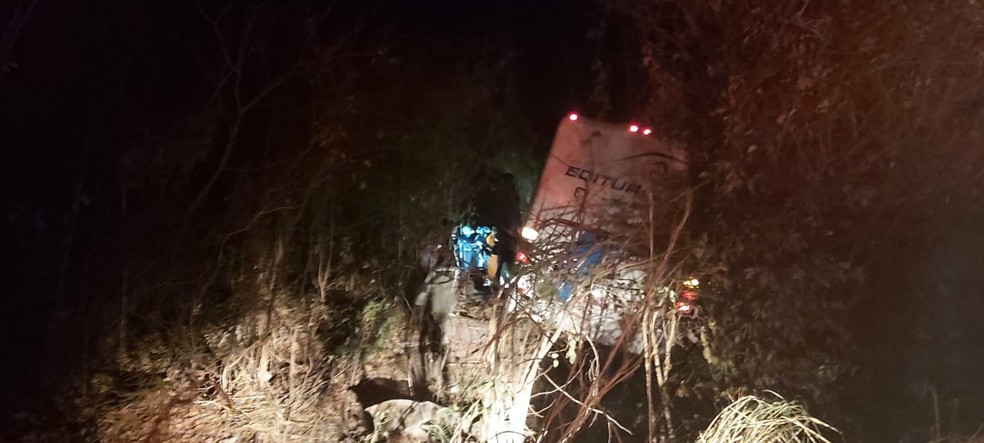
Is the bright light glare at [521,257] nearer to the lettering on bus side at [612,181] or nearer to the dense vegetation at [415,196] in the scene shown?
the lettering on bus side at [612,181]

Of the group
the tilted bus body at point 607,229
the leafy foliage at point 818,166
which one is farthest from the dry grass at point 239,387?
the leafy foliage at point 818,166

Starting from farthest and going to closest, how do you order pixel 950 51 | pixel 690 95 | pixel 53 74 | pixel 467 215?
pixel 467 215, pixel 53 74, pixel 690 95, pixel 950 51

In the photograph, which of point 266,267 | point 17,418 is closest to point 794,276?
point 266,267

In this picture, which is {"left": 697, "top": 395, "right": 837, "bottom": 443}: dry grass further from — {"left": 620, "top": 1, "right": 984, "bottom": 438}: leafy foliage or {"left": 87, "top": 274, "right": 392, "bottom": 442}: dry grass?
{"left": 87, "top": 274, "right": 392, "bottom": 442}: dry grass

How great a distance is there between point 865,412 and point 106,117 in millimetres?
5687

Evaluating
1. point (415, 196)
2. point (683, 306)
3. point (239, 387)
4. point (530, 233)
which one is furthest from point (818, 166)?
point (239, 387)

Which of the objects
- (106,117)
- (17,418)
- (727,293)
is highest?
(106,117)

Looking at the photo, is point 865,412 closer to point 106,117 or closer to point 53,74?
point 106,117

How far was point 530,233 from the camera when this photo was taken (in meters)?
4.51

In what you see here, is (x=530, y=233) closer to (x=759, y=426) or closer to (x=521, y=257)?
(x=521, y=257)

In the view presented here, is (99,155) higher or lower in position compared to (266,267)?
higher

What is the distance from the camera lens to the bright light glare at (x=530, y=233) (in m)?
4.42

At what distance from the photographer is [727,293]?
15.0ft

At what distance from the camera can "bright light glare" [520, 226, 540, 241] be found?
4417 mm
